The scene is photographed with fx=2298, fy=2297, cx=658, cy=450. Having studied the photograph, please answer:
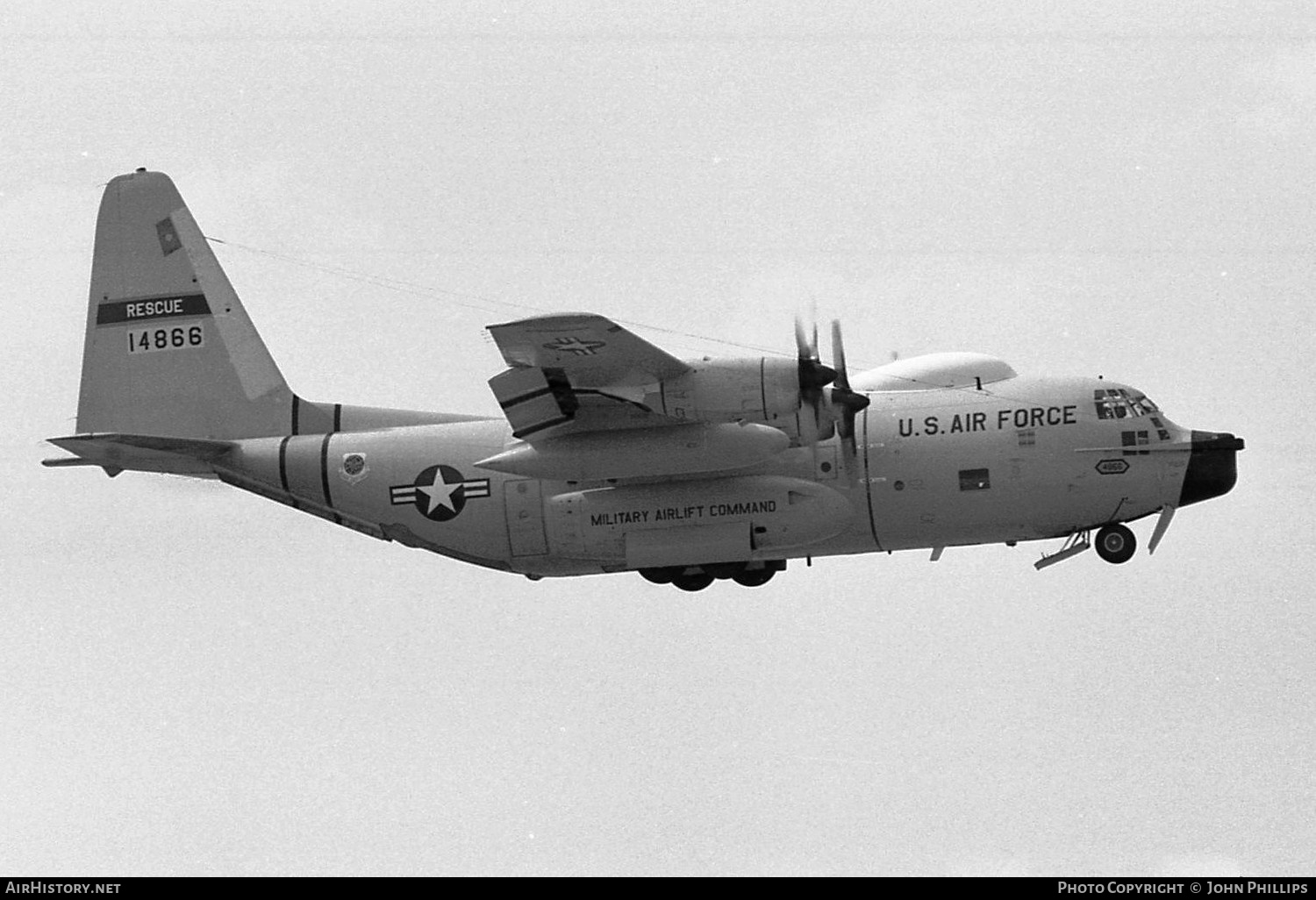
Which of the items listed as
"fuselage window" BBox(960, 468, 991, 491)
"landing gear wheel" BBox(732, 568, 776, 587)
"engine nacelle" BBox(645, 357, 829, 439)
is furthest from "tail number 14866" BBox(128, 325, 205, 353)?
"fuselage window" BBox(960, 468, 991, 491)

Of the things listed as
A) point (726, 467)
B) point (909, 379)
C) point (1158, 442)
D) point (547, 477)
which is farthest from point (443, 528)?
point (1158, 442)

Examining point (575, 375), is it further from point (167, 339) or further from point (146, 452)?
point (167, 339)

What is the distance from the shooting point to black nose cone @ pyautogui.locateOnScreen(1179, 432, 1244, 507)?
2952 cm

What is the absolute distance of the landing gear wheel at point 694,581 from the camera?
30.8 m

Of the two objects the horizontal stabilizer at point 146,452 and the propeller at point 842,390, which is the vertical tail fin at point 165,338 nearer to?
the horizontal stabilizer at point 146,452

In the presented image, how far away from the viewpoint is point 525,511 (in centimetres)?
3033

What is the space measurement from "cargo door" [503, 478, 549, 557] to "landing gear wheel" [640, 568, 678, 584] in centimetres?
151

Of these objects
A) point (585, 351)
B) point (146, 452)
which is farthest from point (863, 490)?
point (146, 452)

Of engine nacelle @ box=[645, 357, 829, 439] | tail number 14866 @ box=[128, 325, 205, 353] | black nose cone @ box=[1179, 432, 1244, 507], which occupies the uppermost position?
tail number 14866 @ box=[128, 325, 205, 353]

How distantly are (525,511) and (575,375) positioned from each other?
9.48 feet

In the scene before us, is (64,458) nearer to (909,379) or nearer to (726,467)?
(726,467)

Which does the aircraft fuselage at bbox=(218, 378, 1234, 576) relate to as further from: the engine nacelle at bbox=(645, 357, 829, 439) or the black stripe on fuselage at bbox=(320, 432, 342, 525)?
the engine nacelle at bbox=(645, 357, 829, 439)

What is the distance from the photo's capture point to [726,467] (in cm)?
2916
